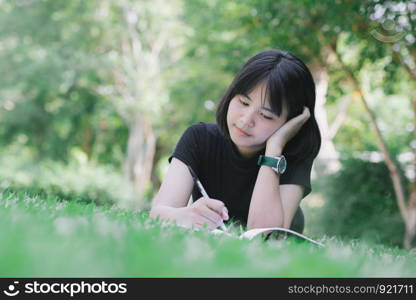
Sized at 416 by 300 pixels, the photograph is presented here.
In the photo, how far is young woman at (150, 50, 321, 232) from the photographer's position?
3.13m

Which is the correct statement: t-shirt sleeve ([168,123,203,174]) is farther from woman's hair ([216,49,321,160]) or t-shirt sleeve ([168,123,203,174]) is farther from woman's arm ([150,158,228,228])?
woman's hair ([216,49,321,160])

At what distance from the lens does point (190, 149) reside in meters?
3.53

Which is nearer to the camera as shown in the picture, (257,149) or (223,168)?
(257,149)

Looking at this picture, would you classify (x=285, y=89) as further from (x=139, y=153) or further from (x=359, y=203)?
(x=139, y=153)

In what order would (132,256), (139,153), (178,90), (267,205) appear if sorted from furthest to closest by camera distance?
(139,153), (178,90), (267,205), (132,256)

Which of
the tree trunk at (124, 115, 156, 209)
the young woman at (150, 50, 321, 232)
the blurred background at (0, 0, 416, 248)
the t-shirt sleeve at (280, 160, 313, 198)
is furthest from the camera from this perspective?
the tree trunk at (124, 115, 156, 209)

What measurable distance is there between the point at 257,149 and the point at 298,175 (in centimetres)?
35

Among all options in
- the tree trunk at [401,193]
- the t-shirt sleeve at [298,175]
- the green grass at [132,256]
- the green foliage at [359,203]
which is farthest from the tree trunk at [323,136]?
the green grass at [132,256]

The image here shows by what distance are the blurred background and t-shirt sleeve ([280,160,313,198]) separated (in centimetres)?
408

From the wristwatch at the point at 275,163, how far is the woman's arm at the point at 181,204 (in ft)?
1.68

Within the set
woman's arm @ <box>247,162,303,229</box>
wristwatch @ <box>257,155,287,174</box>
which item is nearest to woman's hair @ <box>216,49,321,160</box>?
wristwatch @ <box>257,155,287,174</box>

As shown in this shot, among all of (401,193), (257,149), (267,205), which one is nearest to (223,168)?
(257,149)

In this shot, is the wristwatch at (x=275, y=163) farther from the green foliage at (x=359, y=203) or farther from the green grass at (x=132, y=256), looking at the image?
the green foliage at (x=359, y=203)

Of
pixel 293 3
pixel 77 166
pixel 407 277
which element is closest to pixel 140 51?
pixel 77 166
